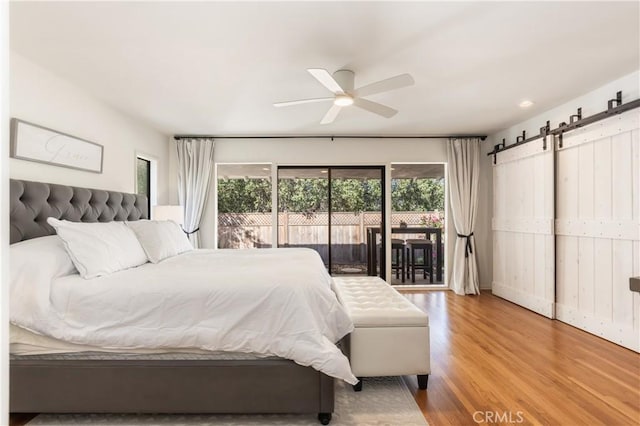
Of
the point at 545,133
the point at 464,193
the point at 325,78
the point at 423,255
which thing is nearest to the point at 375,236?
the point at 423,255

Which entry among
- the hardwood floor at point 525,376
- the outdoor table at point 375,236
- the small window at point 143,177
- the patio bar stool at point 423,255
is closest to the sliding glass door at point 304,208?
the outdoor table at point 375,236

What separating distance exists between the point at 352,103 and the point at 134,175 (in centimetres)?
288

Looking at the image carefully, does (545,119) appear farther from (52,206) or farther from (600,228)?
(52,206)

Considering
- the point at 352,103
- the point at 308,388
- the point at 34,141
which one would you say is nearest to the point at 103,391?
the point at 308,388

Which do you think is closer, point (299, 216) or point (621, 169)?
point (621, 169)

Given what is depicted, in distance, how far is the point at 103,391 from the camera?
1.85 meters

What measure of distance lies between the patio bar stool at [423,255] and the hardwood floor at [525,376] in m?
1.81

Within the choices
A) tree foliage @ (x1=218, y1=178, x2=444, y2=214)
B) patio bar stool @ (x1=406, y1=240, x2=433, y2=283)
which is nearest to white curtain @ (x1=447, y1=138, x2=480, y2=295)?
patio bar stool @ (x1=406, y1=240, x2=433, y2=283)

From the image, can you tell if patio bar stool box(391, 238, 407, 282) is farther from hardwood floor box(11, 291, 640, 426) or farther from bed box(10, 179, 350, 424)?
bed box(10, 179, 350, 424)

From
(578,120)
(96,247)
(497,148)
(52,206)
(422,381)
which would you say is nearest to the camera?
(96,247)

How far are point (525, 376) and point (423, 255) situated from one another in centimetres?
316

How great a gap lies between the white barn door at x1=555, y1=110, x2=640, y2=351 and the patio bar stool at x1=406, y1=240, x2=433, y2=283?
1904 millimetres

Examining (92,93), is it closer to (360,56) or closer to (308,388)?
(360,56)

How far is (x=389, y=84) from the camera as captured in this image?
2.47 meters
